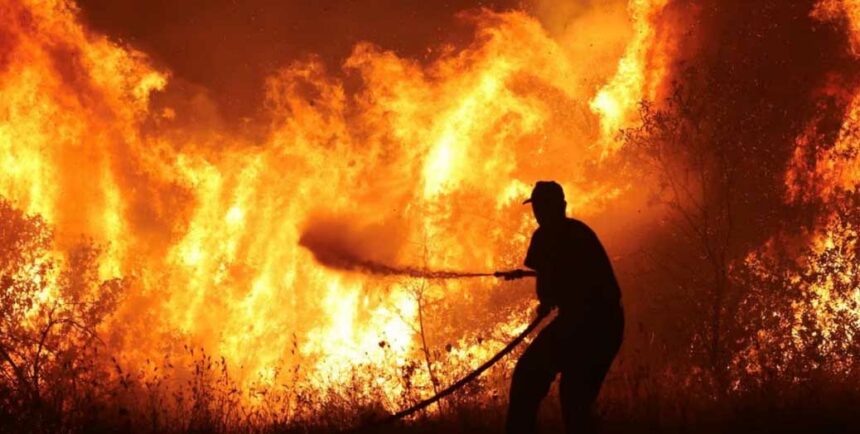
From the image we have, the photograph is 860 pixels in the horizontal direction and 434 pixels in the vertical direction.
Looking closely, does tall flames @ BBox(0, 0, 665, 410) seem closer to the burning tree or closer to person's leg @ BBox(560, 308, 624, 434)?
the burning tree

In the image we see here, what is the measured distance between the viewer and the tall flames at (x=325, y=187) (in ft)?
58.0

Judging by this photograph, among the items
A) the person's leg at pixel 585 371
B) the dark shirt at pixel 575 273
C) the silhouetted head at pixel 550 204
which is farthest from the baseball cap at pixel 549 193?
the person's leg at pixel 585 371

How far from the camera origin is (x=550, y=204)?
19.6ft

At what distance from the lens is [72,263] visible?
17609 millimetres

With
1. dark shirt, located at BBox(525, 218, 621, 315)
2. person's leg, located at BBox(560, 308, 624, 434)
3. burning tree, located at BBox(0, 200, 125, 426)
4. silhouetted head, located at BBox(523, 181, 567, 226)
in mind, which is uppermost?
burning tree, located at BBox(0, 200, 125, 426)

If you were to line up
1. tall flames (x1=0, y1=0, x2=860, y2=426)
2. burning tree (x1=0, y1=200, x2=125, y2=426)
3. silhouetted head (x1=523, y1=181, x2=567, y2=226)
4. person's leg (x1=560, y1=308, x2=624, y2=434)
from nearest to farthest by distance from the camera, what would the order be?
person's leg (x1=560, y1=308, x2=624, y2=434) < silhouetted head (x1=523, y1=181, x2=567, y2=226) < burning tree (x1=0, y1=200, x2=125, y2=426) < tall flames (x1=0, y1=0, x2=860, y2=426)

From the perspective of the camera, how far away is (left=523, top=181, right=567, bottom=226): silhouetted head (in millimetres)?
5969

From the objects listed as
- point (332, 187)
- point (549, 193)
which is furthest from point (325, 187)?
point (549, 193)

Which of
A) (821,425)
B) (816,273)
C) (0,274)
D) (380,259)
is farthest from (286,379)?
(821,425)

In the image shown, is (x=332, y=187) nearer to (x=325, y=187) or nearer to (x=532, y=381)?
(x=325, y=187)

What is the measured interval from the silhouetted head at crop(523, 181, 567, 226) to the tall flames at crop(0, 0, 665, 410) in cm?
1118

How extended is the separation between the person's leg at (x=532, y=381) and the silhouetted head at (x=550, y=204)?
0.85 metres

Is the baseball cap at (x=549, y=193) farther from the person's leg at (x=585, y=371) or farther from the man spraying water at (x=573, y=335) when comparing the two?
the person's leg at (x=585, y=371)

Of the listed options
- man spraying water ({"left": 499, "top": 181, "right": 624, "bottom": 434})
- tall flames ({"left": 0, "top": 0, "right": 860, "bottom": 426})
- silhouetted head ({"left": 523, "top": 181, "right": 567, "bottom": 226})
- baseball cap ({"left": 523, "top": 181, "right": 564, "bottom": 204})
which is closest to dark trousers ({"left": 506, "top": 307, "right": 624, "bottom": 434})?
man spraying water ({"left": 499, "top": 181, "right": 624, "bottom": 434})
